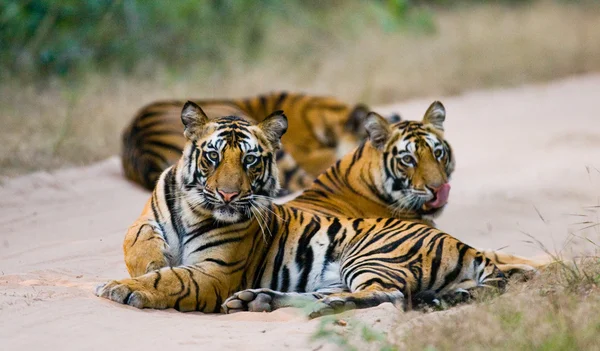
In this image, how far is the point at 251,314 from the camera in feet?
15.1

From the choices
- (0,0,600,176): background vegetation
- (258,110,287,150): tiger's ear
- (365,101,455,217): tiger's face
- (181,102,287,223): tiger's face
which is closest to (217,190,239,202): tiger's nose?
(181,102,287,223): tiger's face

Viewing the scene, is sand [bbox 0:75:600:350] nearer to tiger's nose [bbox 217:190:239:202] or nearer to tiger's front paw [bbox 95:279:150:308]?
tiger's front paw [bbox 95:279:150:308]

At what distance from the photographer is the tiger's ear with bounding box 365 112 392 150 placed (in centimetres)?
606

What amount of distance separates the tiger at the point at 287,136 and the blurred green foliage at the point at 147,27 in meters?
2.57

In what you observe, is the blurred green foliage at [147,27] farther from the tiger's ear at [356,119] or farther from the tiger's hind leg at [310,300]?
the tiger's hind leg at [310,300]

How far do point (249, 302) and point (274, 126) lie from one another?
950mm

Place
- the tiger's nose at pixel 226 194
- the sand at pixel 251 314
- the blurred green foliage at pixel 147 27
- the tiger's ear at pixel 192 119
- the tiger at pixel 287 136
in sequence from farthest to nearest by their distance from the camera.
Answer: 1. the blurred green foliage at pixel 147 27
2. the tiger at pixel 287 136
3. the tiger's ear at pixel 192 119
4. the tiger's nose at pixel 226 194
5. the sand at pixel 251 314

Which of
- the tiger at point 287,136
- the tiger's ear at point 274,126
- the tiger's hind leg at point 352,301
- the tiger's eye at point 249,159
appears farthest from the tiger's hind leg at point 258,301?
the tiger at point 287,136

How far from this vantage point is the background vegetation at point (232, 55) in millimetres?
9703

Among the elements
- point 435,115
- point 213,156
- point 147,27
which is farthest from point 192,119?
point 147,27

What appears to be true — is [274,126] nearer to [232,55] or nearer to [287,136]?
[287,136]

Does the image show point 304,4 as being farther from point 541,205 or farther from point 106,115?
point 541,205

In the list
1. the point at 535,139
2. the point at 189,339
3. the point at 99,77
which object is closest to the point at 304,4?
the point at 99,77

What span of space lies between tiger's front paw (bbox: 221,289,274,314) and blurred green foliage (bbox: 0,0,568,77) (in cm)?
666
